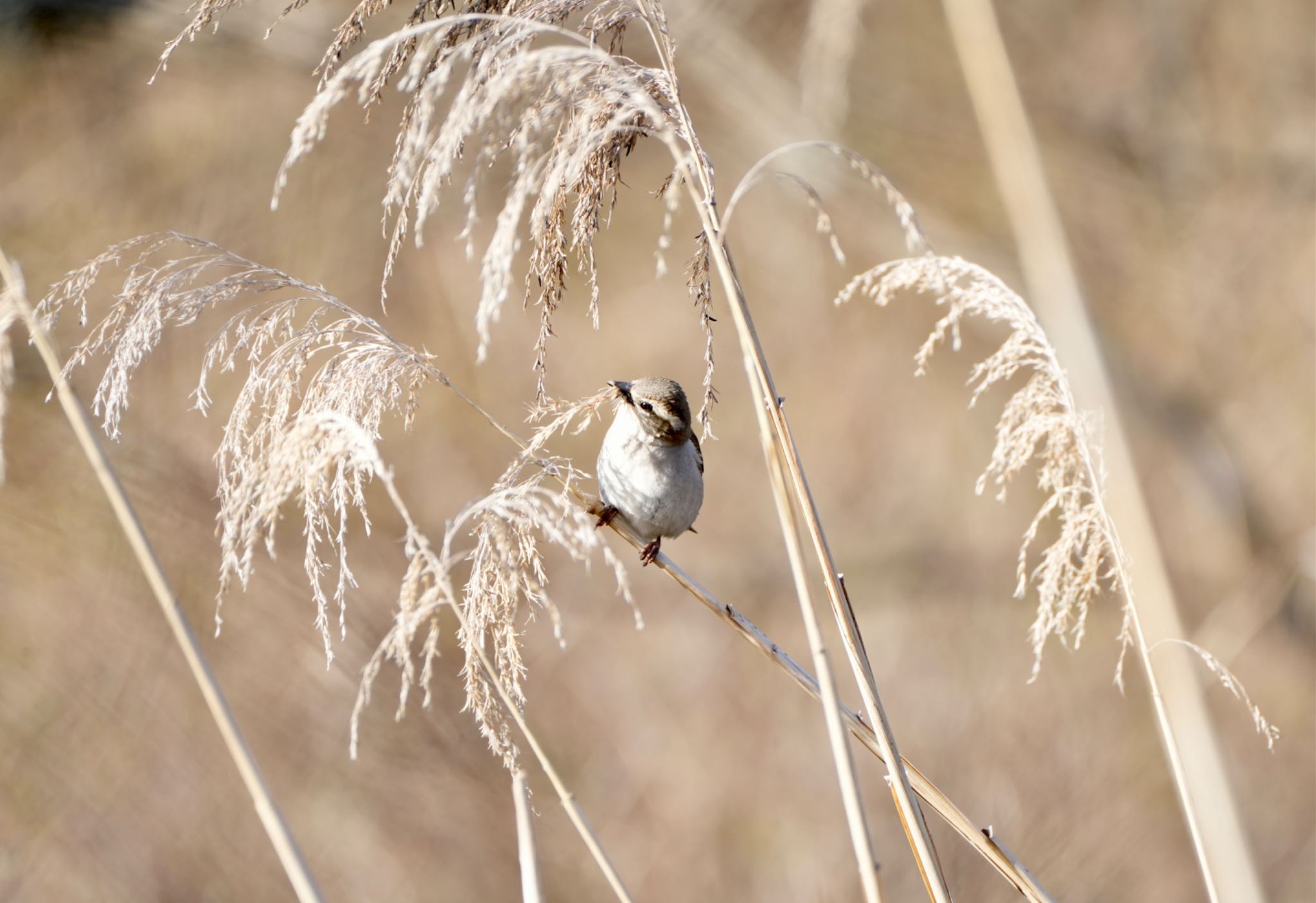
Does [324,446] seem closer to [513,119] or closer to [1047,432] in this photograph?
[513,119]

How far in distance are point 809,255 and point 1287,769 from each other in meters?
3.44

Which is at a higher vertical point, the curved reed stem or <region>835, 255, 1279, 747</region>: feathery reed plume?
<region>835, 255, 1279, 747</region>: feathery reed plume

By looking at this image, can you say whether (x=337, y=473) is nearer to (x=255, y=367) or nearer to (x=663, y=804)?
(x=255, y=367)

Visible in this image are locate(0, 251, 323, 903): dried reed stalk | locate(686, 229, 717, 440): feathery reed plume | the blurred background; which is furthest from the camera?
the blurred background

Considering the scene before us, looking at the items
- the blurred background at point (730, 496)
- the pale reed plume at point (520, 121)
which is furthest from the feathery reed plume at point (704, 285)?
the blurred background at point (730, 496)

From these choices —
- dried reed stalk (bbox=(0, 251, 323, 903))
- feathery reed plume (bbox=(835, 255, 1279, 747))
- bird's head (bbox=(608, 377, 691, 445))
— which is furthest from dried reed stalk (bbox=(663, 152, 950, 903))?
bird's head (bbox=(608, 377, 691, 445))

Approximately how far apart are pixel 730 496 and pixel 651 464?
2.02 m

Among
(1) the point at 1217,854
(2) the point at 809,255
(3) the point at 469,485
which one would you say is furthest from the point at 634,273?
(1) the point at 1217,854

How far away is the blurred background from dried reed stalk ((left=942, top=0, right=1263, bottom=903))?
276 cm

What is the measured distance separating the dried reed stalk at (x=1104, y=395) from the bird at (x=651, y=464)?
0.91m

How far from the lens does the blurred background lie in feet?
12.5

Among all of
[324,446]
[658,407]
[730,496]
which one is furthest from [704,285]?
[730,496]

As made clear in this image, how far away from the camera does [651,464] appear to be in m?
2.04

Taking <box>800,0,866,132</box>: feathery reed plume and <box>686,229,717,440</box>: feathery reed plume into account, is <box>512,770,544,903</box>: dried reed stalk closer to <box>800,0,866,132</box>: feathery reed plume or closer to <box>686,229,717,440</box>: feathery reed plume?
<box>686,229,717,440</box>: feathery reed plume
